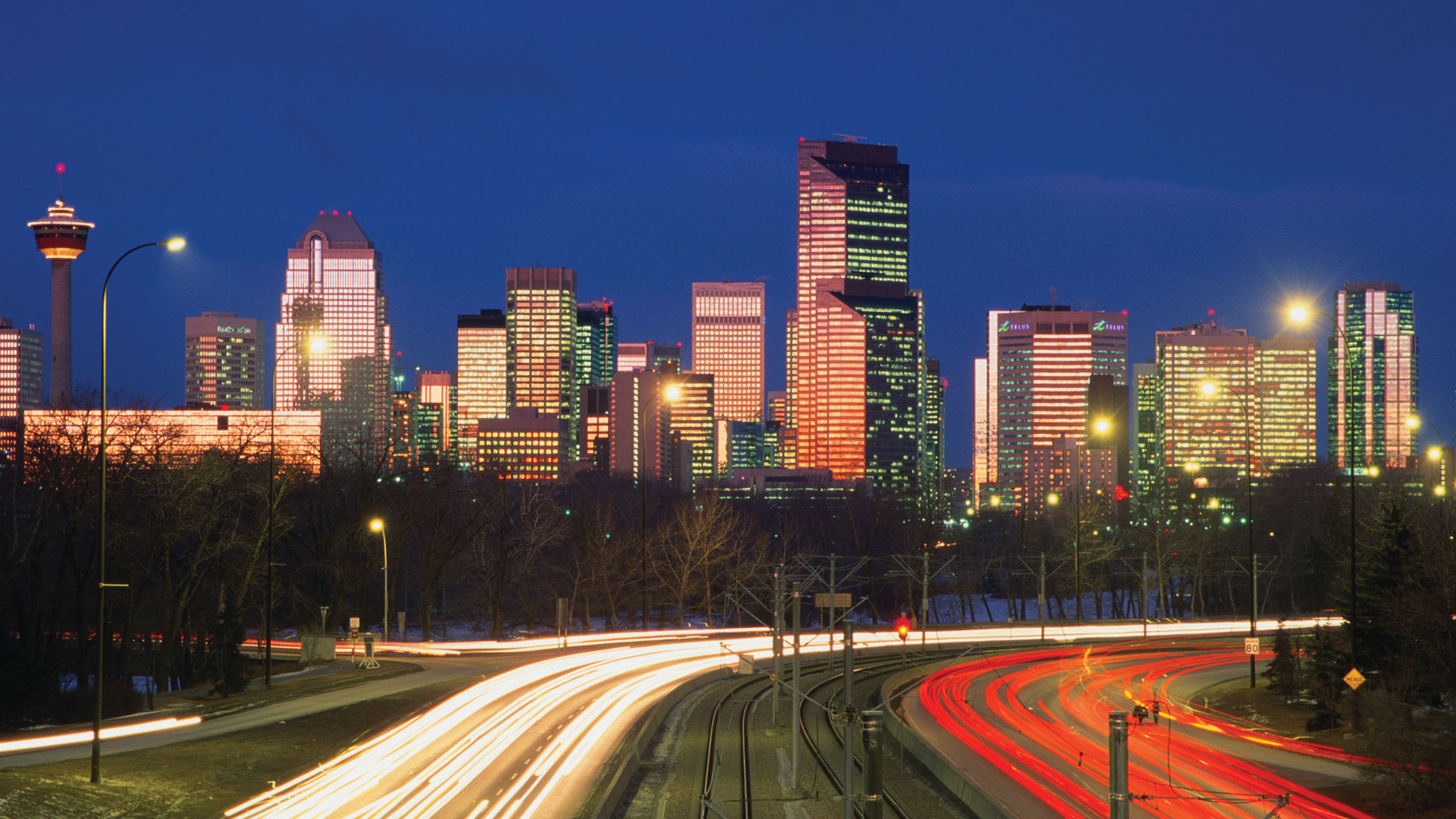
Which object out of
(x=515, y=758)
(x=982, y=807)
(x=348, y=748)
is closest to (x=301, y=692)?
(x=348, y=748)

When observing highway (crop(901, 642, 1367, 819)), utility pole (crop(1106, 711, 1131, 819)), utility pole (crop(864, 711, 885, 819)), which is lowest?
Answer: highway (crop(901, 642, 1367, 819))

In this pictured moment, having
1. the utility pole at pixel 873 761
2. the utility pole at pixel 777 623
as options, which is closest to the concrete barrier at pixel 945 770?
the utility pole at pixel 777 623

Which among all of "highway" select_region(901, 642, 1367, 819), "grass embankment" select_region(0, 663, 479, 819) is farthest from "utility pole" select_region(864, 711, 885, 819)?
"grass embankment" select_region(0, 663, 479, 819)

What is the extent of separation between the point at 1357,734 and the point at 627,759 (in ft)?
67.9

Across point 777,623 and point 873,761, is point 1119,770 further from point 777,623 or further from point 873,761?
point 777,623

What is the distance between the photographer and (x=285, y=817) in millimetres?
24781

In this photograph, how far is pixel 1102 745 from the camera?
35406 mm

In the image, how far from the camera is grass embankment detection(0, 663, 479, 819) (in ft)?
79.9

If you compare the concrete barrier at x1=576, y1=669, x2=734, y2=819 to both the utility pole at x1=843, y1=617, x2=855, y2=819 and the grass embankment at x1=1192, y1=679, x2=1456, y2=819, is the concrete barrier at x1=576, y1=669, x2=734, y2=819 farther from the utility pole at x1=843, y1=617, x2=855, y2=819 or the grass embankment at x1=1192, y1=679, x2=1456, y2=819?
the grass embankment at x1=1192, y1=679, x2=1456, y2=819

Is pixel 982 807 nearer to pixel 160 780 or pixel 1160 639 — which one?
pixel 160 780

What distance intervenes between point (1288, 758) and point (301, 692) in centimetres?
3183

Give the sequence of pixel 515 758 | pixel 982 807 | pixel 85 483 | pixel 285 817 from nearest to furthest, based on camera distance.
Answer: pixel 285 817, pixel 982 807, pixel 515 758, pixel 85 483

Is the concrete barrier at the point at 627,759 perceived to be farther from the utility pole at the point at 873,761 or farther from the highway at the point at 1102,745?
the highway at the point at 1102,745

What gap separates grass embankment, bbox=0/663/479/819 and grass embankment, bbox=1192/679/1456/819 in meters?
23.7
